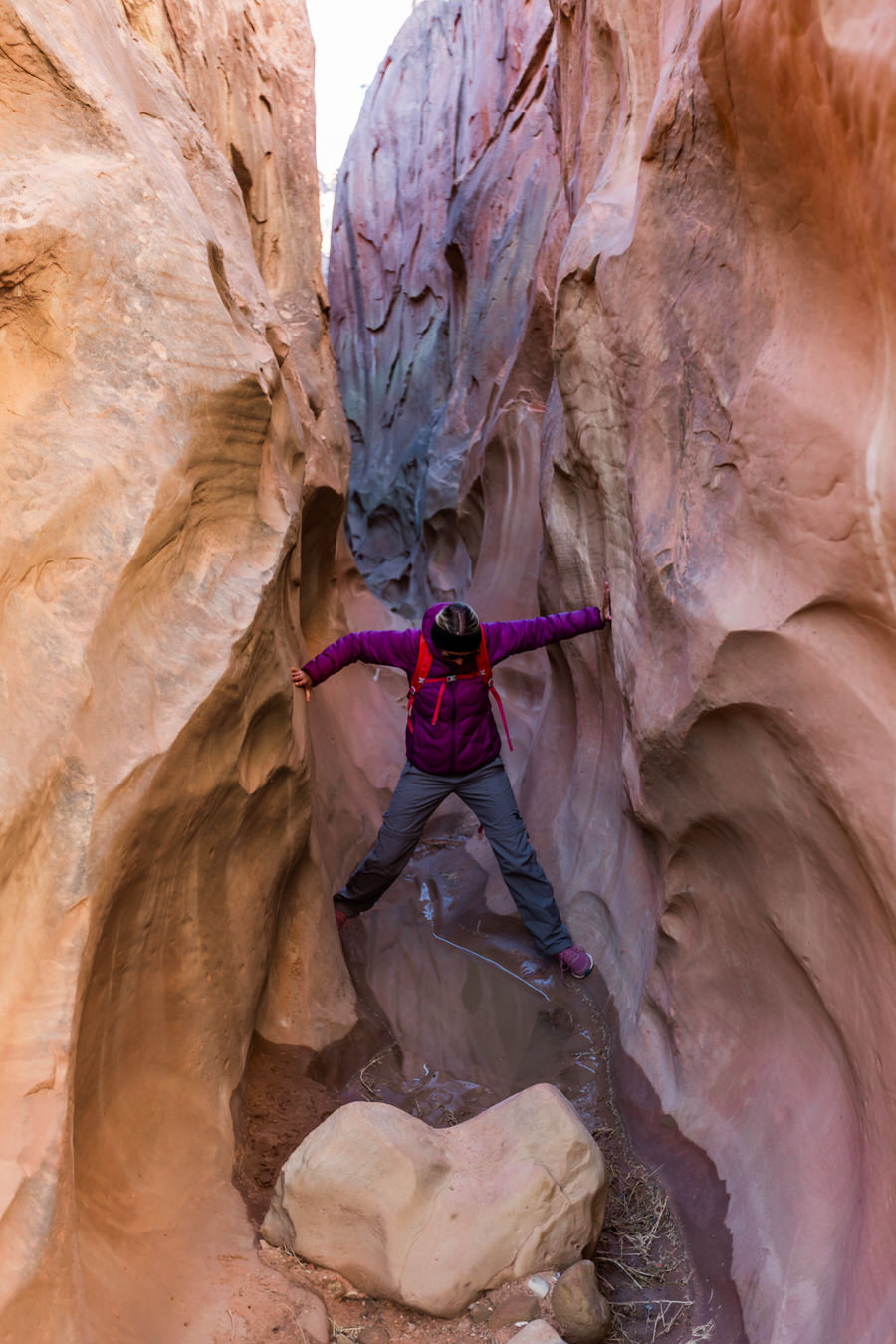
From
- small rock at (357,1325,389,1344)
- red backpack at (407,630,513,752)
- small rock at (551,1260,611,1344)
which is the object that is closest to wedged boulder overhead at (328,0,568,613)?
red backpack at (407,630,513,752)

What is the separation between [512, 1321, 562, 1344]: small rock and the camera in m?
2.12

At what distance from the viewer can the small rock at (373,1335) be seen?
7.45 feet

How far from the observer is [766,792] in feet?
8.89

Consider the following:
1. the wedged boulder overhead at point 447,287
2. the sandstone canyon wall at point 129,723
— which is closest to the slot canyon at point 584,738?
the sandstone canyon wall at point 129,723

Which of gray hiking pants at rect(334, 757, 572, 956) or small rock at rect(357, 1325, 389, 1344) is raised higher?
gray hiking pants at rect(334, 757, 572, 956)

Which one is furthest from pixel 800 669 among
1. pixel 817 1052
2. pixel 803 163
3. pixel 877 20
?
pixel 877 20

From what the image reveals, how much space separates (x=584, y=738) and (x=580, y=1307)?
296 cm

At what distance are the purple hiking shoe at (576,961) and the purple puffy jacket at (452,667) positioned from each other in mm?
969

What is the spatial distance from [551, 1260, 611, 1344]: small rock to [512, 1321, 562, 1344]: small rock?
0.32 feet

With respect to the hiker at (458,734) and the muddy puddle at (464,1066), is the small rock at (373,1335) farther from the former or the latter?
the hiker at (458,734)

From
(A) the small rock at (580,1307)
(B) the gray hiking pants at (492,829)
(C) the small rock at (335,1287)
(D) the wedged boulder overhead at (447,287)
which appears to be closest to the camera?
(A) the small rock at (580,1307)

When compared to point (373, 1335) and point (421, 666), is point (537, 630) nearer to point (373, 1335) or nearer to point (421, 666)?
point (421, 666)

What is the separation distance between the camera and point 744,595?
271cm

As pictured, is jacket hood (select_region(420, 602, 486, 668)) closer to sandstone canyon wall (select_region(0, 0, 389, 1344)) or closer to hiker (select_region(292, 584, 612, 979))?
hiker (select_region(292, 584, 612, 979))
